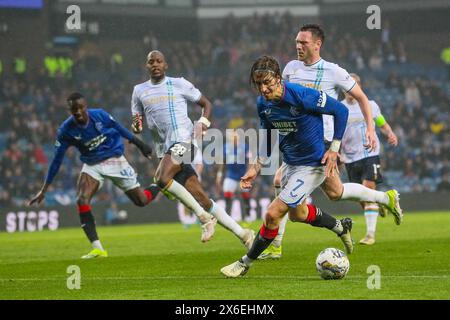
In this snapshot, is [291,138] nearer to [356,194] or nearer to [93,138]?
[356,194]

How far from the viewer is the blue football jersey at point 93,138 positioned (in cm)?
1446

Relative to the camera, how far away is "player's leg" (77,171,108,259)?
1428 centimetres

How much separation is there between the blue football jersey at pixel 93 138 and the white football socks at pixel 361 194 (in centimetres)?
424

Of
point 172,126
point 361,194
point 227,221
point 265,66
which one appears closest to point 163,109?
point 172,126

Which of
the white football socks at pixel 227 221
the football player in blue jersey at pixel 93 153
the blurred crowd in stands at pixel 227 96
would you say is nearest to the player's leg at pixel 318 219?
the white football socks at pixel 227 221

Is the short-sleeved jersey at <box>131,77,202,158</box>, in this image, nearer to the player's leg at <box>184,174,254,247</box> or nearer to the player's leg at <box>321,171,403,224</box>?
the player's leg at <box>184,174,254,247</box>

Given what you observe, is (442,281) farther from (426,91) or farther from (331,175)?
(426,91)

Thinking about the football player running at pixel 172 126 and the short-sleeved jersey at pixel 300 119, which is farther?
the football player running at pixel 172 126

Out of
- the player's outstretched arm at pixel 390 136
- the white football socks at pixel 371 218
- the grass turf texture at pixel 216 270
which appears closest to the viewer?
the grass turf texture at pixel 216 270

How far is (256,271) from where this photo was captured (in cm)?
1066

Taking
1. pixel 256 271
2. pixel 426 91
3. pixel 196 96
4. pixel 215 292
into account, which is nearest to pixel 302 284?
pixel 215 292

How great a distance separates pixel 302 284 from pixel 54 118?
2402cm

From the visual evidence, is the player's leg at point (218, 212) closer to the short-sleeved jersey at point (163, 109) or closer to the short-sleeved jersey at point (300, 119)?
the short-sleeved jersey at point (163, 109)

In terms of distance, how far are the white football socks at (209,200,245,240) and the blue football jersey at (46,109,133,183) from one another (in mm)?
2419
